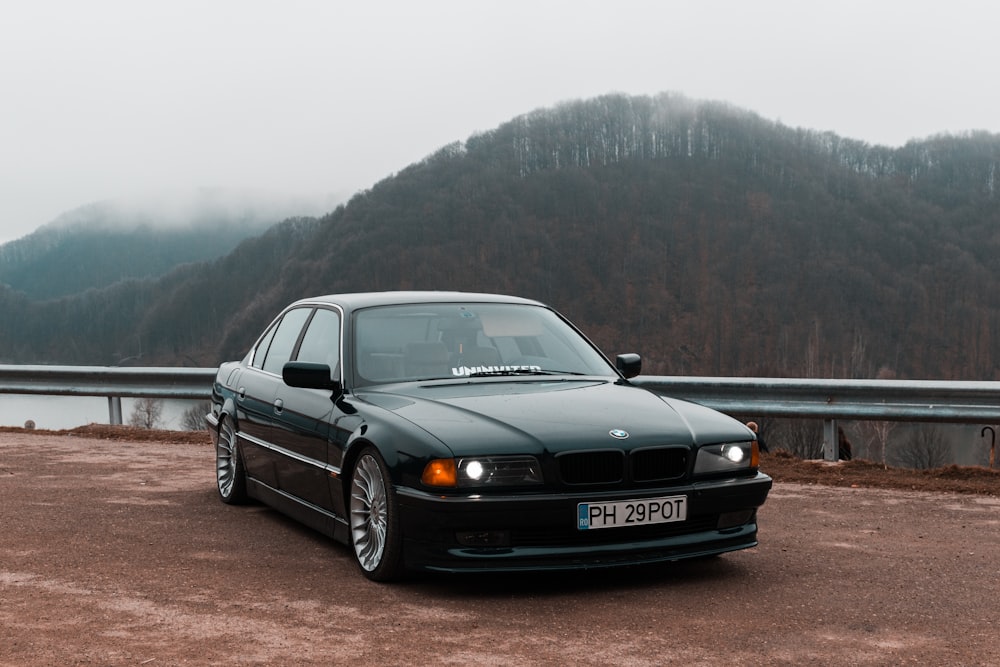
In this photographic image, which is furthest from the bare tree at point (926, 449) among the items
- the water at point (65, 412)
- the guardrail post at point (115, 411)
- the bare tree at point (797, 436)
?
the guardrail post at point (115, 411)

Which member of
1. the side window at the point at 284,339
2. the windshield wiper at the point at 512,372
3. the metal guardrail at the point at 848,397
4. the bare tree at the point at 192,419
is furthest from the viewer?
the bare tree at the point at 192,419

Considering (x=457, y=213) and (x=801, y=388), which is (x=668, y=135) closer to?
(x=457, y=213)

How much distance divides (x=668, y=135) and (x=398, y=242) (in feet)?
163

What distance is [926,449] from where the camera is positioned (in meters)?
53.2

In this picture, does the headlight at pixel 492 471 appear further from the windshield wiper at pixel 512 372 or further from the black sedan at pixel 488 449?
the windshield wiper at pixel 512 372

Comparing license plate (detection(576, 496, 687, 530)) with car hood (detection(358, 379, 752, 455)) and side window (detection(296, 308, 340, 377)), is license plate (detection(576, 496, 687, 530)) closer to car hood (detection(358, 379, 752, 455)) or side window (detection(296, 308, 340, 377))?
car hood (detection(358, 379, 752, 455))

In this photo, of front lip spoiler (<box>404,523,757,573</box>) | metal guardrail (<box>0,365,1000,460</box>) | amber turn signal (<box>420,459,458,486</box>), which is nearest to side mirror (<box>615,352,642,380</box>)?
front lip spoiler (<box>404,523,757,573</box>)

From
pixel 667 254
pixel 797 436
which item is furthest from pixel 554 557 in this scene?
pixel 667 254

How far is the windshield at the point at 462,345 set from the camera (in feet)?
19.6

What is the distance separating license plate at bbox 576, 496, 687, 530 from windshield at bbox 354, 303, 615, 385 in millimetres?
1372

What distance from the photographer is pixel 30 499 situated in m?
8.07

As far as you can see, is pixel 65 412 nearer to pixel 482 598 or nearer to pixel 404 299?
pixel 404 299

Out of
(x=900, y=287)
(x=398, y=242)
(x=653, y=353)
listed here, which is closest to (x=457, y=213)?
(x=398, y=242)

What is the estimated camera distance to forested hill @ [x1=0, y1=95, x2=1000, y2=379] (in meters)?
121
